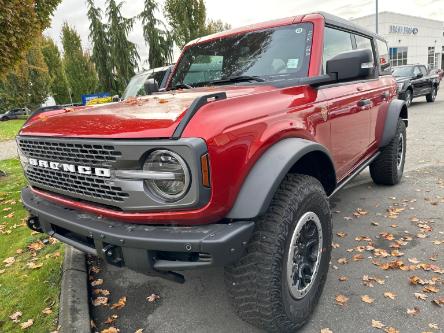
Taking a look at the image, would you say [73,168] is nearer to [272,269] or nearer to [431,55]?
[272,269]

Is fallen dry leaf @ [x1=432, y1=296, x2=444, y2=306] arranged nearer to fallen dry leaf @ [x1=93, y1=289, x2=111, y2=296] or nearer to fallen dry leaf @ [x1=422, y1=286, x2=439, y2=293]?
fallen dry leaf @ [x1=422, y1=286, x2=439, y2=293]

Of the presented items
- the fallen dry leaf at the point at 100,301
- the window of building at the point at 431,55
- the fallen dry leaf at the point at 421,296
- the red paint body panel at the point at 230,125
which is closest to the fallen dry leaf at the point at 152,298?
the fallen dry leaf at the point at 100,301

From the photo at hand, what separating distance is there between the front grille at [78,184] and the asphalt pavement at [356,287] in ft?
3.58

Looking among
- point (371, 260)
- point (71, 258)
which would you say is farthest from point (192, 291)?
point (371, 260)

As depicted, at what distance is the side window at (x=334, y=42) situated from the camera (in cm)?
303

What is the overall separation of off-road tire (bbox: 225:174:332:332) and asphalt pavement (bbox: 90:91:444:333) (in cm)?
39

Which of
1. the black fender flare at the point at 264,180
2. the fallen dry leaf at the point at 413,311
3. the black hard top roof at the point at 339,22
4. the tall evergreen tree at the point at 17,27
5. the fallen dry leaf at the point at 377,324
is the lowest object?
the fallen dry leaf at the point at 413,311

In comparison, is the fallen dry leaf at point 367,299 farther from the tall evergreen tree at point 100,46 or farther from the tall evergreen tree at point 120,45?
the tall evergreen tree at point 100,46

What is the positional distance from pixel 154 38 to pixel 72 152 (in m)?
14.5

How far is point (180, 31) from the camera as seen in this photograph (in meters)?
16.4

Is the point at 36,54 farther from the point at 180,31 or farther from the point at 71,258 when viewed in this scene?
the point at 71,258

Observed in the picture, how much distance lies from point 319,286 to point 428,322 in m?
0.70

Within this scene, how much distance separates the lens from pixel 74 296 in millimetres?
2855

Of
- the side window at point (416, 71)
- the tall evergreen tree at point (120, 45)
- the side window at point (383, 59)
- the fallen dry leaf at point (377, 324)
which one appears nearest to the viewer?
the fallen dry leaf at point (377, 324)
